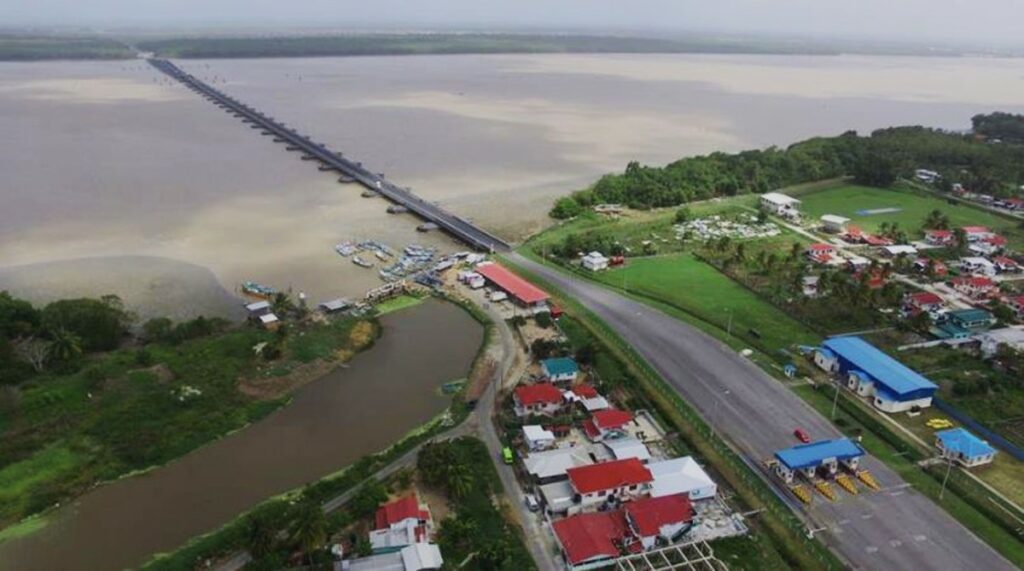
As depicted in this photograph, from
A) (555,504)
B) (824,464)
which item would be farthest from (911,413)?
(555,504)

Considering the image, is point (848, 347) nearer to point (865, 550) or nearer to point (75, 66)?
point (865, 550)

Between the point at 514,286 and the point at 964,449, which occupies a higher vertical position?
the point at 514,286

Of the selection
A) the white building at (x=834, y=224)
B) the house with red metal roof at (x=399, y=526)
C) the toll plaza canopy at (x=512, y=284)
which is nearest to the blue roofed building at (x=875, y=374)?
the toll plaza canopy at (x=512, y=284)

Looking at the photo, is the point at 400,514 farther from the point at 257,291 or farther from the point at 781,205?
the point at 781,205

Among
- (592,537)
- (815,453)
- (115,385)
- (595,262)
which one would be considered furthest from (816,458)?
(115,385)

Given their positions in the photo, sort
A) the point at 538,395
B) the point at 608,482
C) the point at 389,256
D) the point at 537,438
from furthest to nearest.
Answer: the point at 389,256 → the point at 538,395 → the point at 537,438 → the point at 608,482

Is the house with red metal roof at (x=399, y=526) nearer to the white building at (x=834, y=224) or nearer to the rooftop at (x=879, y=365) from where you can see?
the rooftop at (x=879, y=365)

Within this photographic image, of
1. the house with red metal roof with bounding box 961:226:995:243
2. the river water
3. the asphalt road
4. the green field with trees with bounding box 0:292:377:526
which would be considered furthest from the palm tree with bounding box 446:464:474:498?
the house with red metal roof with bounding box 961:226:995:243
